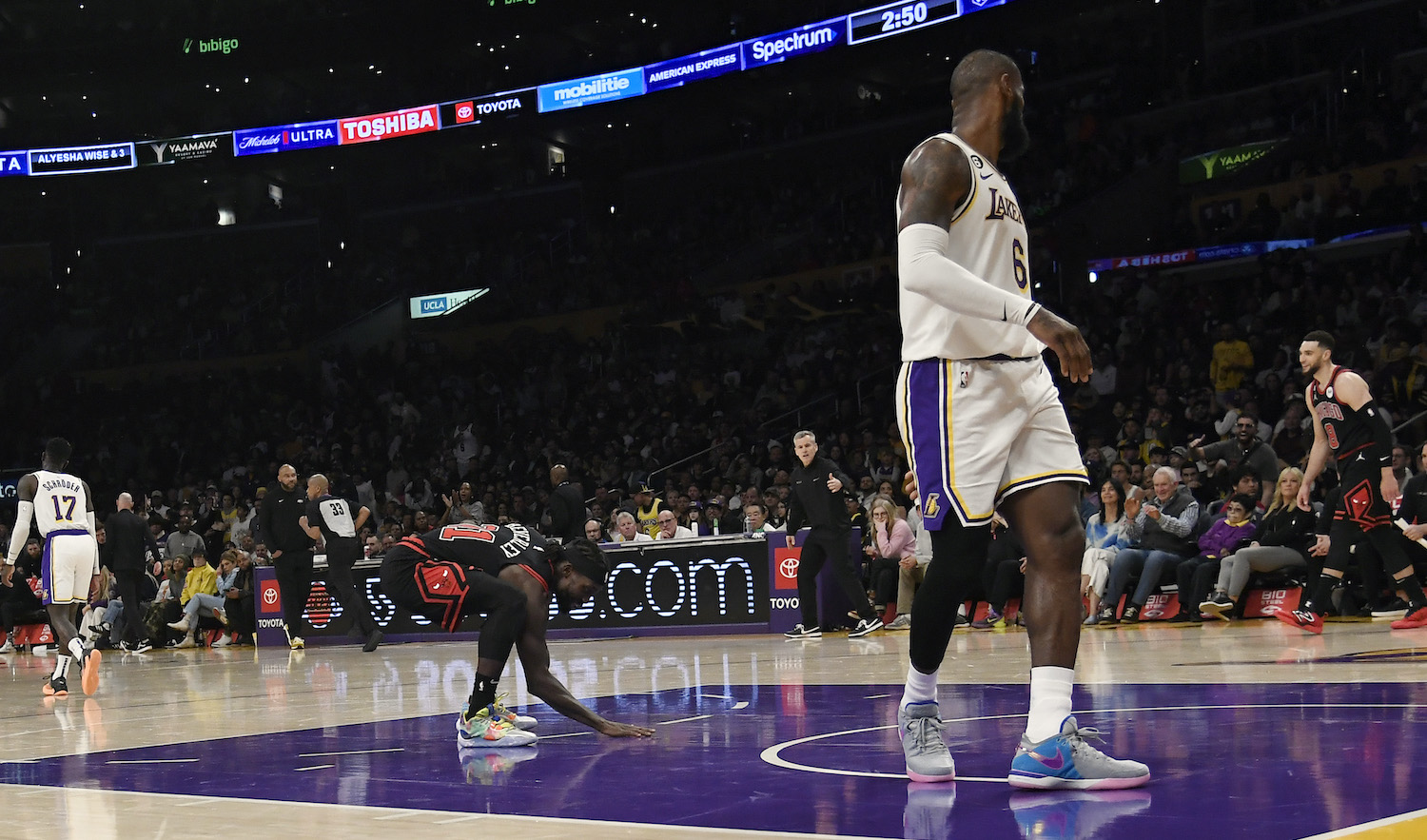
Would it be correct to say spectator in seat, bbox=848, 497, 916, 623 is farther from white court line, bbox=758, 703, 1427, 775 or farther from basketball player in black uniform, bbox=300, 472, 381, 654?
white court line, bbox=758, 703, 1427, 775

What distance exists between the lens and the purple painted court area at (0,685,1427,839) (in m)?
3.36

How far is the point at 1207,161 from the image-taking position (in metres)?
Answer: 22.9

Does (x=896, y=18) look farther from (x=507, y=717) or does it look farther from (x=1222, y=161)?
(x=507, y=717)

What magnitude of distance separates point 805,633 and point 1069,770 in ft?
32.0

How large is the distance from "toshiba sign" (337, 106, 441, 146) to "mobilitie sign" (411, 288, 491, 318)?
3473 millimetres

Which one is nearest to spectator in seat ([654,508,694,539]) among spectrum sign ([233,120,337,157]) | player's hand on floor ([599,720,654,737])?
player's hand on floor ([599,720,654,737])

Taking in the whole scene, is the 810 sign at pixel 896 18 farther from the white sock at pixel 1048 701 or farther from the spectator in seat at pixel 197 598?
the white sock at pixel 1048 701

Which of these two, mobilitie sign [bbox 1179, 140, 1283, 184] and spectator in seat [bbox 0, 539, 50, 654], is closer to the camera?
spectator in seat [bbox 0, 539, 50, 654]

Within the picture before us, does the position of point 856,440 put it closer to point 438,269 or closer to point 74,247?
point 438,269

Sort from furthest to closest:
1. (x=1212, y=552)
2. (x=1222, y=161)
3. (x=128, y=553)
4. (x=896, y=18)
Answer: (x=896, y=18) → (x=1222, y=161) → (x=128, y=553) → (x=1212, y=552)

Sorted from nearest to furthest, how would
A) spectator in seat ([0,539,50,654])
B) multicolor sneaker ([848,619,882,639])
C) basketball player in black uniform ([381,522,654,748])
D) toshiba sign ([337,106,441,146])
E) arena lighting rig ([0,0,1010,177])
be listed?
basketball player in black uniform ([381,522,654,748]) → multicolor sneaker ([848,619,882,639]) → spectator in seat ([0,539,50,654]) → arena lighting rig ([0,0,1010,177]) → toshiba sign ([337,106,441,146])

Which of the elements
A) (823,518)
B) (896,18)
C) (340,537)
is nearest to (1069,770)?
(823,518)

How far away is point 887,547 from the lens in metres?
13.9

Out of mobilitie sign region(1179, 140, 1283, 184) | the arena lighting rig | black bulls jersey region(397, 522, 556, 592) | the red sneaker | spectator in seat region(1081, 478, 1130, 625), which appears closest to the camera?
black bulls jersey region(397, 522, 556, 592)
